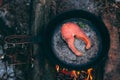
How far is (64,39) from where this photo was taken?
3602 millimetres

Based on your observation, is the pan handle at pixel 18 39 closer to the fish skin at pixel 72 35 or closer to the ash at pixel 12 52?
the ash at pixel 12 52

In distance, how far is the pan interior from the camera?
3.59 meters

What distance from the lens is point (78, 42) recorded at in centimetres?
361

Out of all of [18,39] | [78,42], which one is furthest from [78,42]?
[18,39]

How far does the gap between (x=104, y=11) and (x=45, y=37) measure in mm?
814

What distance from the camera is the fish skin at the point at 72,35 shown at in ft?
11.8

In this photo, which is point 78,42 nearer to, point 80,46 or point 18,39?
point 80,46

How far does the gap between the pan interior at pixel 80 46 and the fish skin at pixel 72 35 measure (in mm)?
34

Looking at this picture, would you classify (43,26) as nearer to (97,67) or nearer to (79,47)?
(79,47)

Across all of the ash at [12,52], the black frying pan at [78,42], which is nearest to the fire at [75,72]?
the black frying pan at [78,42]

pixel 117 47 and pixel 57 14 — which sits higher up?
pixel 57 14

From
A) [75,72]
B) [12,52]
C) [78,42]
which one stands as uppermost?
[78,42]

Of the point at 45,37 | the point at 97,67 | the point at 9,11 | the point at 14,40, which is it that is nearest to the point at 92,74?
the point at 97,67

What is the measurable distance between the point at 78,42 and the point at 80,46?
52 mm
